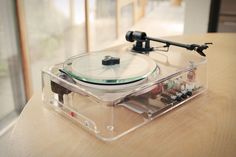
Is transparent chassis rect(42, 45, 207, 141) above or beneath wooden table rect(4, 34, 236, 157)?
above

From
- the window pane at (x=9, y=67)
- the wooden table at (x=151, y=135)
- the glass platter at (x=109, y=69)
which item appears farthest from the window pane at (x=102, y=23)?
the wooden table at (x=151, y=135)

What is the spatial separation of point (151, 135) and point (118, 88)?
0.14 metres

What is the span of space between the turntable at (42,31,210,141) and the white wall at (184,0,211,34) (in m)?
1.99

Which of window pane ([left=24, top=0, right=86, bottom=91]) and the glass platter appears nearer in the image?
the glass platter

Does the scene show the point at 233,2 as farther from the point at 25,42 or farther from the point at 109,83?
the point at 109,83

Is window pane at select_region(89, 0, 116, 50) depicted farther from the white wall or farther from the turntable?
the turntable

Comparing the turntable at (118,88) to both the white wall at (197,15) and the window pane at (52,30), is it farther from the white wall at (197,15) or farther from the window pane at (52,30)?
the white wall at (197,15)

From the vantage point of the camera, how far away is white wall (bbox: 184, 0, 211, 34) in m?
2.77

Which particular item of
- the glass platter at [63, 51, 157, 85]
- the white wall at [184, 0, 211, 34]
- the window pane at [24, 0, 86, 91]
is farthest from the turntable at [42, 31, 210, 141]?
the white wall at [184, 0, 211, 34]

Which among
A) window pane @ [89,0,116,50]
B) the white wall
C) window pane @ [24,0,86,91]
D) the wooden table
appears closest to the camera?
the wooden table

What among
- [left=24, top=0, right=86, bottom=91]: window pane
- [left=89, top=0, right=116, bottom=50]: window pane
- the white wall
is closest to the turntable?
[left=24, top=0, right=86, bottom=91]: window pane

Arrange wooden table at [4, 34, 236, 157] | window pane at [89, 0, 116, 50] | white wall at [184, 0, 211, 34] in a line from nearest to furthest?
1. wooden table at [4, 34, 236, 157]
2. white wall at [184, 0, 211, 34]
3. window pane at [89, 0, 116, 50]

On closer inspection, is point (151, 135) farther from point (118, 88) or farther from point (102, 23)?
point (102, 23)

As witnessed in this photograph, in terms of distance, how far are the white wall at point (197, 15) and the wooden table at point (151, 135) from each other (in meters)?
2.07
